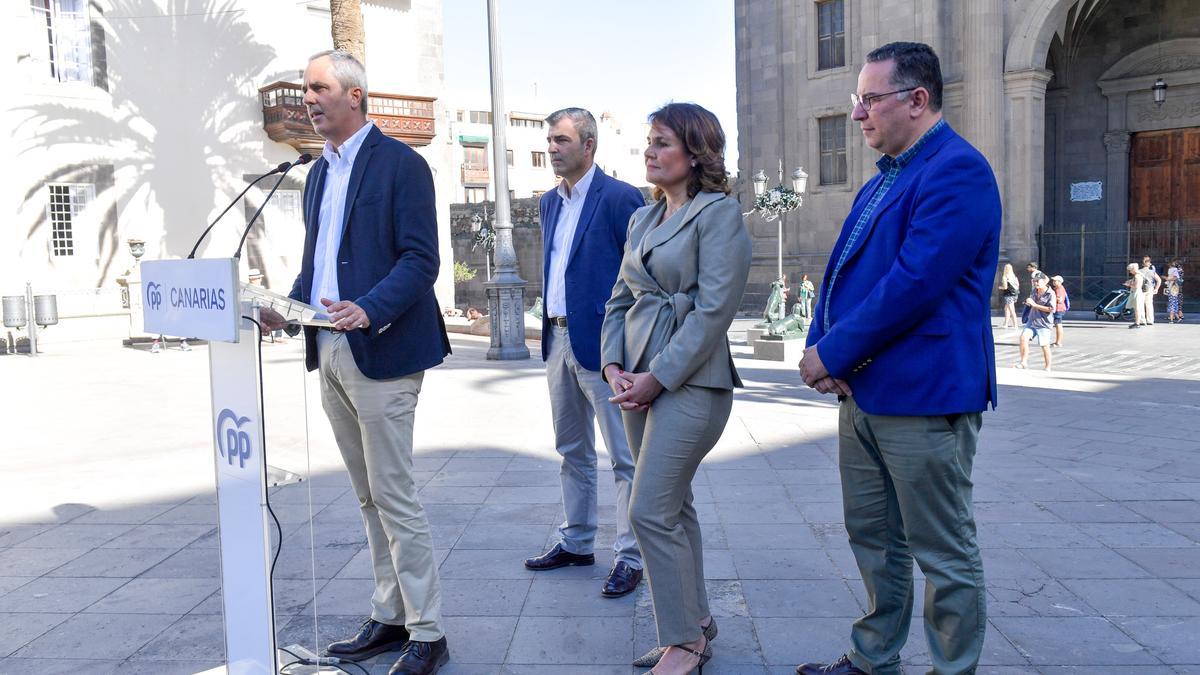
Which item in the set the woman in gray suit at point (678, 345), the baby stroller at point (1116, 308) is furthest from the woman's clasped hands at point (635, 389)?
the baby stroller at point (1116, 308)

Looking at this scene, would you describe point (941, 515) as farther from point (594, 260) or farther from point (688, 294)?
point (594, 260)

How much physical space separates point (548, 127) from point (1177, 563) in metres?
3.53

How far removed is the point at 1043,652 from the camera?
10.9ft

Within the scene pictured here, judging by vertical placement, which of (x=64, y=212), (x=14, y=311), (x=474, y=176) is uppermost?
(x=474, y=176)

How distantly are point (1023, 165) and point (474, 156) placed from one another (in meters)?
50.5

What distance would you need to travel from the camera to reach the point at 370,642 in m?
3.38

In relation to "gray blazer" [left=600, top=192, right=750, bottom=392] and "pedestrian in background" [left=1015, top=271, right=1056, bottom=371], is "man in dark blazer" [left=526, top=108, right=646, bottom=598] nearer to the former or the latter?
"gray blazer" [left=600, top=192, right=750, bottom=392]

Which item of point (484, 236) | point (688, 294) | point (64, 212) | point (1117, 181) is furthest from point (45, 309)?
point (1117, 181)

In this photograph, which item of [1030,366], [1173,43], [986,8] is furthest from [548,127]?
[1173,43]

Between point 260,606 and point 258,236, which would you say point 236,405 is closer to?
point 260,606

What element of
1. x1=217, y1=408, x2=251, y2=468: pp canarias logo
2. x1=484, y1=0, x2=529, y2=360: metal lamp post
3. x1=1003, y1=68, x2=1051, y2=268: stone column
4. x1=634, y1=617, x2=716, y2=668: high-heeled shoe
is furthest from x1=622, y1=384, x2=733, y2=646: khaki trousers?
x1=1003, y1=68, x2=1051, y2=268: stone column

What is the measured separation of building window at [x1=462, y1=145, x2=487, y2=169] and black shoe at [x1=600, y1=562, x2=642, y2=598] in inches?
2566

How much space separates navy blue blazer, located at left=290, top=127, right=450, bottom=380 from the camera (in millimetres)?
3102

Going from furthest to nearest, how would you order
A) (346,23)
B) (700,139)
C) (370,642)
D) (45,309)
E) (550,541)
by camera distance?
(346,23) → (45,309) → (550,541) → (370,642) → (700,139)
